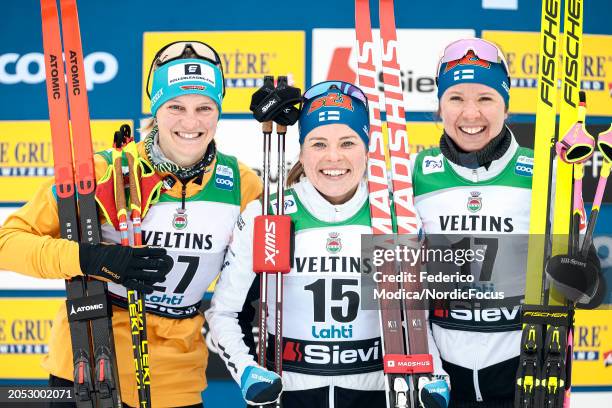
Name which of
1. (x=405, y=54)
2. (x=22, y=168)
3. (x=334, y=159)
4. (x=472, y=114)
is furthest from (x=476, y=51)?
(x=22, y=168)

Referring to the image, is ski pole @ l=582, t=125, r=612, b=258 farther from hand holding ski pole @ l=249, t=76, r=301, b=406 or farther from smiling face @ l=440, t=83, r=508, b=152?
hand holding ski pole @ l=249, t=76, r=301, b=406

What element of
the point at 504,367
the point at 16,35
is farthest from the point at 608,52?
the point at 16,35

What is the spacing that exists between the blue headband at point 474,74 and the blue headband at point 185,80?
870 millimetres

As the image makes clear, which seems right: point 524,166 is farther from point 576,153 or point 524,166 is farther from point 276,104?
point 276,104

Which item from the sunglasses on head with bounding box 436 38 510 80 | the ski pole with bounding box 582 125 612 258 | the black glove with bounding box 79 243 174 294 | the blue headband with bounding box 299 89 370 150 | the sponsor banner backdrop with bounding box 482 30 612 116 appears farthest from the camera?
the sponsor banner backdrop with bounding box 482 30 612 116

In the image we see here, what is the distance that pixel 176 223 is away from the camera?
2.46m

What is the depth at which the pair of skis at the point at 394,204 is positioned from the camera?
2279mm

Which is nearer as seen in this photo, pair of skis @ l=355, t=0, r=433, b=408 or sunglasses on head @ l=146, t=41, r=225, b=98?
pair of skis @ l=355, t=0, r=433, b=408

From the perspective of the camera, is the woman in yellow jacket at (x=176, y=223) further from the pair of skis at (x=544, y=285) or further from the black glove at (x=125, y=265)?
the pair of skis at (x=544, y=285)

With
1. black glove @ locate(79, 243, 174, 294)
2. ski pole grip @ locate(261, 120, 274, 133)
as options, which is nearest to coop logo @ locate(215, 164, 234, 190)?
ski pole grip @ locate(261, 120, 274, 133)

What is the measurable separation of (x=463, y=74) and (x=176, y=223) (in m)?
1.21

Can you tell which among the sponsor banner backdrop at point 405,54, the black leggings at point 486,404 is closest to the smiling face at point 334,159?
the black leggings at point 486,404

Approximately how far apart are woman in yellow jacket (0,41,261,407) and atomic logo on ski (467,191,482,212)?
0.88m

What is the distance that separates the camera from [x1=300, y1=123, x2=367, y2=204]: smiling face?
235 centimetres
